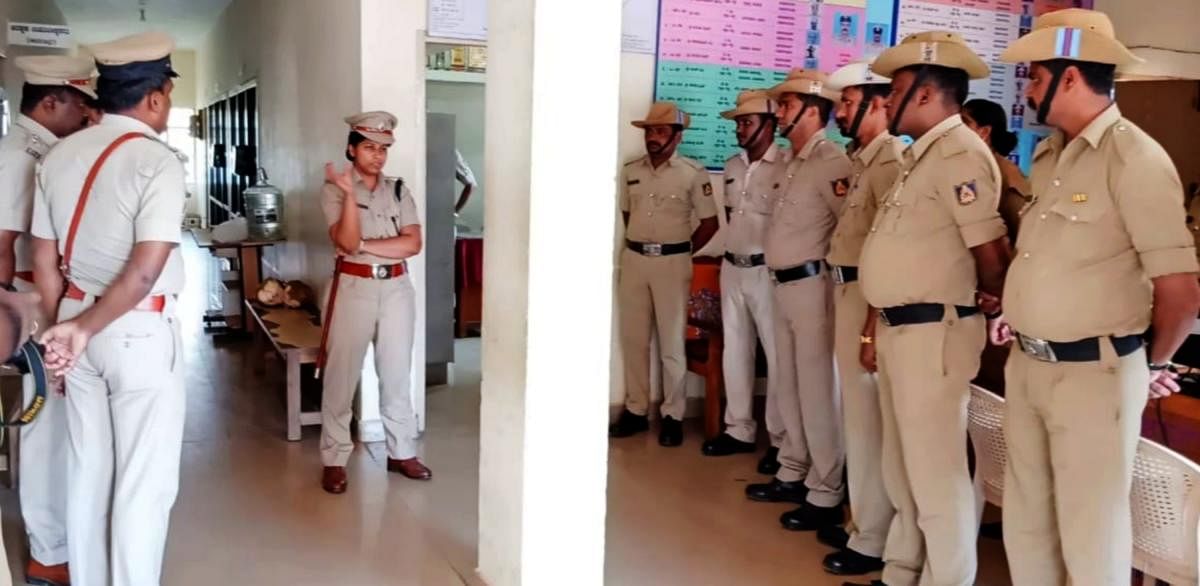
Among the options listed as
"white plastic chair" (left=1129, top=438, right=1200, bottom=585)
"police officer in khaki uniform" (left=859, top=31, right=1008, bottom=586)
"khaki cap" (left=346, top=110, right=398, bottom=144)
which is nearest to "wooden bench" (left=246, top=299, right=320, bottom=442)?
"khaki cap" (left=346, top=110, right=398, bottom=144)

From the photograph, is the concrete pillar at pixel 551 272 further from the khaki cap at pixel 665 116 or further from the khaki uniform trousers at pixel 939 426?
the khaki cap at pixel 665 116

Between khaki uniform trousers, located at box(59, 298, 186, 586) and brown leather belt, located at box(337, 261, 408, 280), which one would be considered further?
brown leather belt, located at box(337, 261, 408, 280)

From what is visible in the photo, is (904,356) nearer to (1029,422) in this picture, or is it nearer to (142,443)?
(1029,422)

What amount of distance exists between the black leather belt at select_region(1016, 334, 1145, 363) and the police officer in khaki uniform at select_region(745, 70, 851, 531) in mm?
1553

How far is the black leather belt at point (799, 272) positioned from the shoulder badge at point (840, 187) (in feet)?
1.01

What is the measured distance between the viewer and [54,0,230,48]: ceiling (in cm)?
1150

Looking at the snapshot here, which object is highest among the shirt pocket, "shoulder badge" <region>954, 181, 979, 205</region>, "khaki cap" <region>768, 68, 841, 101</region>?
"khaki cap" <region>768, 68, 841, 101</region>

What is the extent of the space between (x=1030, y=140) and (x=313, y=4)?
4.66 metres

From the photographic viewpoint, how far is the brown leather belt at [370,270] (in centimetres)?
433

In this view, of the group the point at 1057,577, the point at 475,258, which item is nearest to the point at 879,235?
the point at 1057,577

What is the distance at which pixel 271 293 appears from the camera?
20.6 ft

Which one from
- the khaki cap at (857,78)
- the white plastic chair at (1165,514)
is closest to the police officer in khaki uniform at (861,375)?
the khaki cap at (857,78)

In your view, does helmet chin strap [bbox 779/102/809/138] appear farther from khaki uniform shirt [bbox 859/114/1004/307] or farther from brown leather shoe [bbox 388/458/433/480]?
brown leather shoe [bbox 388/458/433/480]

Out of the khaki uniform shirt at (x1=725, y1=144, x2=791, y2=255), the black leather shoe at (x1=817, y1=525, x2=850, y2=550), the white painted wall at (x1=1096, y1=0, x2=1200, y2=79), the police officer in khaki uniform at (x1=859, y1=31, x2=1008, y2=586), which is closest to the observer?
the police officer in khaki uniform at (x1=859, y1=31, x2=1008, y2=586)
